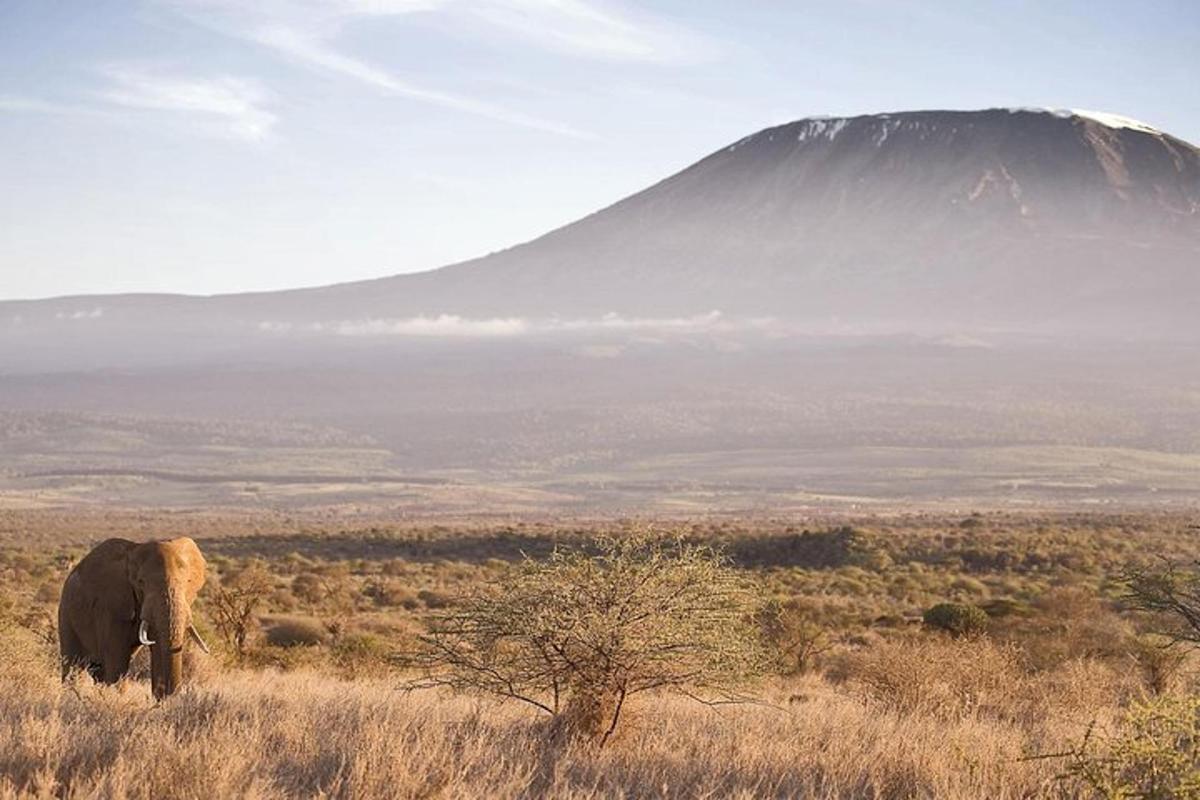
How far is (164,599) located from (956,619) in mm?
14659

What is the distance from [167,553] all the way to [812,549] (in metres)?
35.4

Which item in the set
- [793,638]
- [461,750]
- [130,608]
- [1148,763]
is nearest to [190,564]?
[130,608]

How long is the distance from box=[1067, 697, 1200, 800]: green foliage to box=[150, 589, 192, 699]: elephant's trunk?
6775 millimetres

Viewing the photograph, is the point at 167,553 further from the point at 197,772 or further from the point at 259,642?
the point at 259,642

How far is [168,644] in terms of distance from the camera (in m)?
11.4

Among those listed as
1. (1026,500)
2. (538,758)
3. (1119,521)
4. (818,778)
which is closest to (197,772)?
(538,758)

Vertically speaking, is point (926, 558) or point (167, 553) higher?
point (167, 553)

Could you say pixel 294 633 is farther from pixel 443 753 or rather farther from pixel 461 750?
pixel 443 753

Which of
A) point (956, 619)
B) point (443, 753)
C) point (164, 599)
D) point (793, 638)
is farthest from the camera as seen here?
point (956, 619)

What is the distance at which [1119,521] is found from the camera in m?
65.3

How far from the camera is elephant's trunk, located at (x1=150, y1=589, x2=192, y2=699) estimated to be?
36.5 ft

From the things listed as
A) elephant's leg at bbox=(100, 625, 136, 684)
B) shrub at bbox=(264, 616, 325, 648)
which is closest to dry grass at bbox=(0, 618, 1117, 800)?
elephant's leg at bbox=(100, 625, 136, 684)

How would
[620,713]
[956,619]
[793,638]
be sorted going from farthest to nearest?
[956,619] → [793,638] → [620,713]

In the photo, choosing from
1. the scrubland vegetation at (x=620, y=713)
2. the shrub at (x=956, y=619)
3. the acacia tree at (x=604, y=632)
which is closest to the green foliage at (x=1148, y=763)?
the scrubland vegetation at (x=620, y=713)
